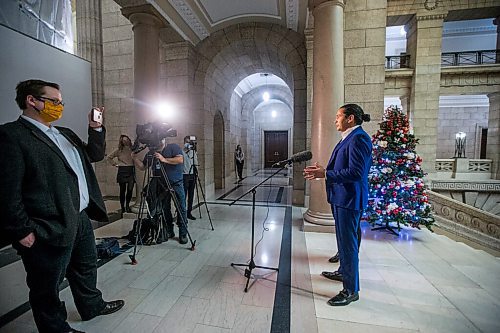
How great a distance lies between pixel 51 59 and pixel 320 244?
3.68m

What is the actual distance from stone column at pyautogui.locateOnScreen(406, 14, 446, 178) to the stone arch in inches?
228

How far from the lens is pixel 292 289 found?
235 centimetres

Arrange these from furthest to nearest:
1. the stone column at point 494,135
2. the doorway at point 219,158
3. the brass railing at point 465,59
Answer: the brass railing at point 465,59 → the stone column at point 494,135 → the doorway at point 219,158

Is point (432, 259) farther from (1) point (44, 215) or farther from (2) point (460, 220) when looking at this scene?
(2) point (460, 220)

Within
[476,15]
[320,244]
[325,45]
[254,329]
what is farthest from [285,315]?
[476,15]

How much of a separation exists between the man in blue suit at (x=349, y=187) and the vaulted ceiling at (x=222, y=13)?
385 cm

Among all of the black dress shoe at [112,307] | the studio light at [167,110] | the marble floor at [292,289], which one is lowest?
the marble floor at [292,289]

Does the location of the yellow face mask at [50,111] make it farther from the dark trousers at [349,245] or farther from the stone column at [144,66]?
the stone column at [144,66]

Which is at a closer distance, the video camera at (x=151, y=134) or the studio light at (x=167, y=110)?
the video camera at (x=151, y=134)

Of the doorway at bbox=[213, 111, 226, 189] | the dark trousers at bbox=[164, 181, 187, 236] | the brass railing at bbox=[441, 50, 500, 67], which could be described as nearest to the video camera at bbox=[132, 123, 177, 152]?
the dark trousers at bbox=[164, 181, 187, 236]

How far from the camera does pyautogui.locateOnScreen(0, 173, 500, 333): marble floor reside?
1.87m

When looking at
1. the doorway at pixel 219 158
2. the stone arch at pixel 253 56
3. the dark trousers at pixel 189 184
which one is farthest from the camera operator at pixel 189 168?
A: the doorway at pixel 219 158

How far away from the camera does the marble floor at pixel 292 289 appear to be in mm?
1872

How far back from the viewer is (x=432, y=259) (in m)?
3.01
